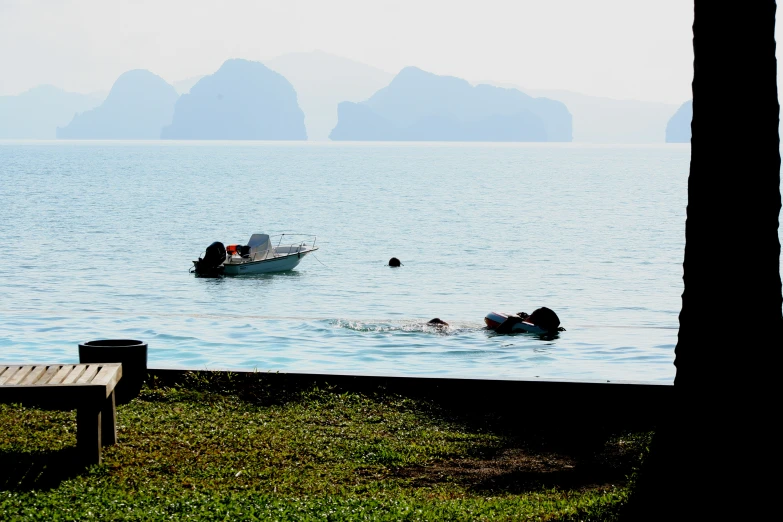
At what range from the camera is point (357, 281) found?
39.0m

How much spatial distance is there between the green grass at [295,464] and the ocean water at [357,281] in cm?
355

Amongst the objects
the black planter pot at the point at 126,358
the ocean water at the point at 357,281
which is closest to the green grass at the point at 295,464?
the black planter pot at the point at 126,358

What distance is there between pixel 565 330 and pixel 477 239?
3371 cm

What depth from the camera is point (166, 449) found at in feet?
26.9

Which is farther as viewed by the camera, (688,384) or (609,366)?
(609,366)

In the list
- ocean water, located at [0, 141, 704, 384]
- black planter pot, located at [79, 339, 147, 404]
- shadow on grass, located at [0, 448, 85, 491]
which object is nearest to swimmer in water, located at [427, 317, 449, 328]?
ocean water, located at [0, 141, 704, 384]

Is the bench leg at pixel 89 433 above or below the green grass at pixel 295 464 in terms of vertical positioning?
above

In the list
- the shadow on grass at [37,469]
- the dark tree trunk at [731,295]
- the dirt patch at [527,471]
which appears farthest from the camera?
the dirt patch at [527,471]

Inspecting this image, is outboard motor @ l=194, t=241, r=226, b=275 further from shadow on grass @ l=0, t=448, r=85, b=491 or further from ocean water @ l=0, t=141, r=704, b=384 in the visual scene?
shadow on grass @ l=0, t=448, r=85, b=491

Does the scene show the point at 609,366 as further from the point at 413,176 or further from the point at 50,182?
the point at 413,176

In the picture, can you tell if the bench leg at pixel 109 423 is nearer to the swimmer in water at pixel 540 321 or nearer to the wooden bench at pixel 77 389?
the wooden bench at pixel 77 389

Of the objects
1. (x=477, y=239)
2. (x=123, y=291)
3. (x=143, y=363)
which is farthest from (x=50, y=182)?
(x=143, y=363)

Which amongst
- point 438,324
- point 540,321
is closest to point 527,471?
point 540,321

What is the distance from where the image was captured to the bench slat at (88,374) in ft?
24.5
